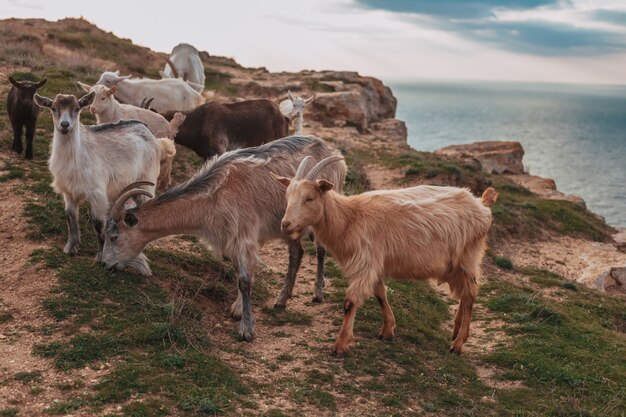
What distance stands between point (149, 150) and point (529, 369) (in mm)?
5661

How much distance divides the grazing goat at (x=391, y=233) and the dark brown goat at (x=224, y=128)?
529cm

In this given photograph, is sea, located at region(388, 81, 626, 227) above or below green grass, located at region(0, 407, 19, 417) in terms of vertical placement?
below

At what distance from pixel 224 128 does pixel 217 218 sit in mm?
5514

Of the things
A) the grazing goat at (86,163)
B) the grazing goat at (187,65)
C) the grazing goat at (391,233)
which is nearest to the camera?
the grazing goat at (391,233)

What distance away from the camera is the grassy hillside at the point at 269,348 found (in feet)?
19.5

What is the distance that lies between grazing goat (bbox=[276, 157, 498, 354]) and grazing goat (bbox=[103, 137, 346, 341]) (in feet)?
1.82

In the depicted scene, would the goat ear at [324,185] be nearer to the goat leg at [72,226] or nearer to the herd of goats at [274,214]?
the herd of goats at [274,214]

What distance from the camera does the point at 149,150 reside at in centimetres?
922

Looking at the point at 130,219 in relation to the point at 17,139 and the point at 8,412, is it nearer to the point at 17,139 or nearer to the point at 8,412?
the point at 8,412

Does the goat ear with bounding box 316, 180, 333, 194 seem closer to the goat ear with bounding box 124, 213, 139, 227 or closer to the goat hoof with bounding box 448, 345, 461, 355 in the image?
the goat ear with bounding box 124, 213, 139, 227

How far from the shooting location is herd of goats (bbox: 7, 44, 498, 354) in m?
7.29

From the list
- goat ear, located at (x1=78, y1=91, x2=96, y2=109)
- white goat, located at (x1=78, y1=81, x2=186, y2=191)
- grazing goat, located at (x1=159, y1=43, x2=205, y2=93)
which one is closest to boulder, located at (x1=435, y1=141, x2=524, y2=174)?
grazing goat, located at (x1=159, y1=43, x2=205, y2=93)

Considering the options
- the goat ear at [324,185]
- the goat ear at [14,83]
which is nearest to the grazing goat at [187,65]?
the goat ear at [14,83]

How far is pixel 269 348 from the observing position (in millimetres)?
7242
